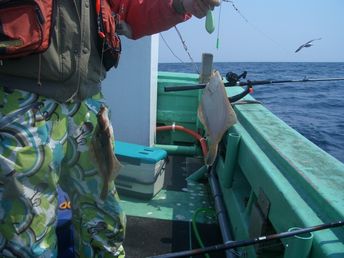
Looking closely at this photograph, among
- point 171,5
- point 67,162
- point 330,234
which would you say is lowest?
point 330,234

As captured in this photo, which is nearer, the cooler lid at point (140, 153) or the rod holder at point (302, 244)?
the rod holder at point (302, 244)

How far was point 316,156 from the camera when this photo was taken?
7.15ft

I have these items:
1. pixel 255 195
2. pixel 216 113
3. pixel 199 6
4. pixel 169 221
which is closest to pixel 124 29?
pixel 199 6

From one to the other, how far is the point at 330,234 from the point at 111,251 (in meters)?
1.08

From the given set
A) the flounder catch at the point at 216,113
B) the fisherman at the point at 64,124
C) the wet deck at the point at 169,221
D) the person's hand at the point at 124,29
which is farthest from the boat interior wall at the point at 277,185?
the person's hand at the point at 124,29

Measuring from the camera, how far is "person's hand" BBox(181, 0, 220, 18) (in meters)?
1.68

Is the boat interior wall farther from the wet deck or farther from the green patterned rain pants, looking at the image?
the green patterned rain pants

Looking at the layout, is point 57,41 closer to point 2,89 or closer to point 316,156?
point 2,89

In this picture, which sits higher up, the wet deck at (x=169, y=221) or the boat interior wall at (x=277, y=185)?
the boat interior wall at (x=277, y=185)

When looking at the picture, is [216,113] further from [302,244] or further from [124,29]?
[302,244]

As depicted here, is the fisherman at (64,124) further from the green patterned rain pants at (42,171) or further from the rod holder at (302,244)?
the rod holder at (302,244)

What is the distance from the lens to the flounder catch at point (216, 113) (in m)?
2.47

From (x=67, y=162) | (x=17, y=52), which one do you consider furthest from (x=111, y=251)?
(x=17, y=52)

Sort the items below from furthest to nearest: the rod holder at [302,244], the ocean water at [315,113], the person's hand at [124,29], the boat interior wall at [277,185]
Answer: the ocean water at [315,113] → the person's hand at [124,29] → the boat interior wall at [277,185] → the rod holder at [302,244]
